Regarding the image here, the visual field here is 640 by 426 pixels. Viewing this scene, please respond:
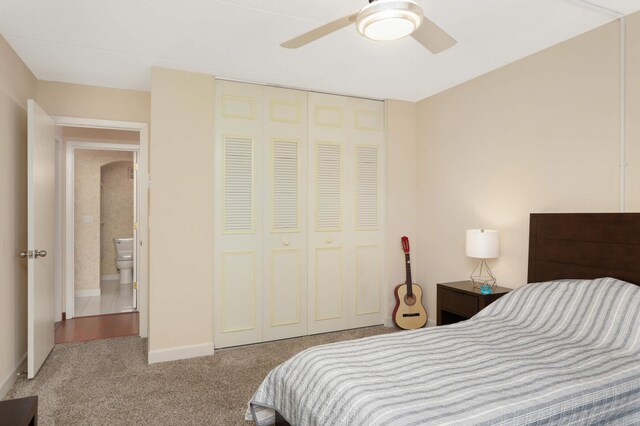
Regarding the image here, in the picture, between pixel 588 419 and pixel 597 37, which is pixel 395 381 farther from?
pixel 597 37

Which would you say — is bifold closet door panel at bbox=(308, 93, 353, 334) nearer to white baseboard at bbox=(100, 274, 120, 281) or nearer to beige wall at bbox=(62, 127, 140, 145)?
beige wall at bbox=(62, 127, 140, 145)

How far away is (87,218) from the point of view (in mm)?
5984

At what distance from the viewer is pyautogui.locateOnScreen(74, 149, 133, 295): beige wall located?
5895mm

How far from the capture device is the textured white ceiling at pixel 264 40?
236 centimetres

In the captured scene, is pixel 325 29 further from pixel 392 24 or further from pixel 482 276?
pixel 482 276

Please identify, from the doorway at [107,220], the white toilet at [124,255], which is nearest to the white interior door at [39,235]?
the doorway at [107,220]

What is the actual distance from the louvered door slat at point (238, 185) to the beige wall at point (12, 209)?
1.56 m

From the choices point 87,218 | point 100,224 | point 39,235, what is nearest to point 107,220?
point 100,224

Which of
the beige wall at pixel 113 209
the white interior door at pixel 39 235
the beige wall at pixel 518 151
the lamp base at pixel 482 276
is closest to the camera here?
the beige wall at pixel 518 151

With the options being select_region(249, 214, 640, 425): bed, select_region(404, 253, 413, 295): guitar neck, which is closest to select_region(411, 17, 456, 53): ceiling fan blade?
select_region(249, 214, 640, 425): bed

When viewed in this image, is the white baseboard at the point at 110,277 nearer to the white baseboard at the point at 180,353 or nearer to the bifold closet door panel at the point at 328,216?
the white baseboard at the point at 180,353

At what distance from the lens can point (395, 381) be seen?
1.59 meters

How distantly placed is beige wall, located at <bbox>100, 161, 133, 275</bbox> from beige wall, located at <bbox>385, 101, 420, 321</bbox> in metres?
5.00

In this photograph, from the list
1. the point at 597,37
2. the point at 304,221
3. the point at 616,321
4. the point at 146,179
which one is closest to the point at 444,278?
the point at 304,221
